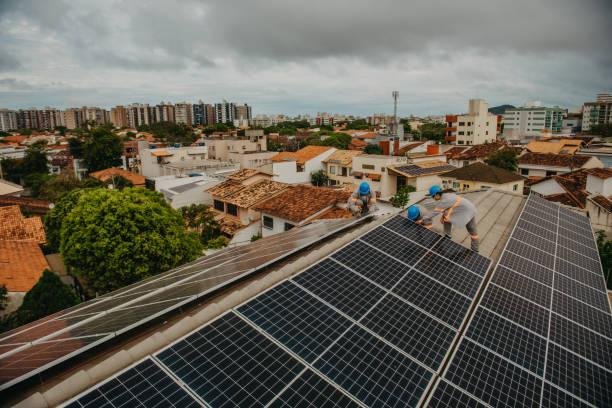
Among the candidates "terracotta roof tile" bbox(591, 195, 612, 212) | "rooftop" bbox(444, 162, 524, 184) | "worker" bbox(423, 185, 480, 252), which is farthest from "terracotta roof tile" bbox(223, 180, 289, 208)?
"terracotta roof tile" bbox(591, 195, 612, 212)

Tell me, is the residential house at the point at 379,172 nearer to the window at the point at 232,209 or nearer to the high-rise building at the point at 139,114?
the window at the point at 232,209

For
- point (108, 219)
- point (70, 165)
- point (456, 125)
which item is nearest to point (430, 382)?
point (108, 219)

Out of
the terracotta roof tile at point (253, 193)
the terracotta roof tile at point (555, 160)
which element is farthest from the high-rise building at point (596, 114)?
the terracotta roof tile at point (253, 193)

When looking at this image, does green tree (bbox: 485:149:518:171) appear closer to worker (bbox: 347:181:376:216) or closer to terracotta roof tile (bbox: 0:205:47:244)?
worker (bbox: 347:181:376:216)

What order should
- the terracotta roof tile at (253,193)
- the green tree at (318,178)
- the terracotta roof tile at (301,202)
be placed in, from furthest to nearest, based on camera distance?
the green tree at (318,178) → the terracotta roof tile at (253,193) → the terracotta roof tile at (301,202)

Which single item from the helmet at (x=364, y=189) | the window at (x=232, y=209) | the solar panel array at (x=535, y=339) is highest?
the helmet at (x=364, y=189)

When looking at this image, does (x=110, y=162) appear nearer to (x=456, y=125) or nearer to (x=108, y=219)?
(x=108, y=219)
